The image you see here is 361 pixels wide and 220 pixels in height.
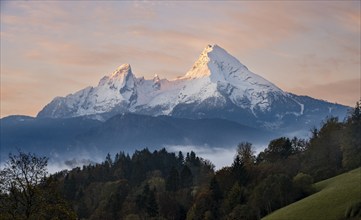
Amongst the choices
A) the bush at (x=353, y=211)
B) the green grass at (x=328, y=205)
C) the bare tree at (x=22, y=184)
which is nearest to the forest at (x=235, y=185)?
the bare tree at (x=22, y=184)

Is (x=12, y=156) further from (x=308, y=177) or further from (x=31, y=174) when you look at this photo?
(x=308, y=177)

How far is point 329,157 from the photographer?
144 meters

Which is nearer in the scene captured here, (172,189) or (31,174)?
(31,174)

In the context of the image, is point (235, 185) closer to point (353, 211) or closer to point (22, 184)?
point (353, 211)

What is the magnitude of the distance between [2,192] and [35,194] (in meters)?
3.01

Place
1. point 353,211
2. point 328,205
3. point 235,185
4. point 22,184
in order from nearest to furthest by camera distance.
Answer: point 22,184 → point 353,211 → point 328,205 → point 235,185

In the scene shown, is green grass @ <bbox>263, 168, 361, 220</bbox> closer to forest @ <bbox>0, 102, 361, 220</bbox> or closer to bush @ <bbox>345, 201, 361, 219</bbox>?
bush @ <bbox>345, 201, 361, 219</bbox>

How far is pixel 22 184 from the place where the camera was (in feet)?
163

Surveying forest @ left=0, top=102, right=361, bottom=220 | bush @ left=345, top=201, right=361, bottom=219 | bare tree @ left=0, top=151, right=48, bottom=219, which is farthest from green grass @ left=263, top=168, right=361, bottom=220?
bare tree @ left=0, top=151, right=48, bottom=219

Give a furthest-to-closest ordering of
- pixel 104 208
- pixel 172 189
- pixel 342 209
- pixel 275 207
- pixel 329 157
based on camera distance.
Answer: pixel 172 189
pixel 104 208
pixel 329 157
pixel 275 207
pixel 342 209

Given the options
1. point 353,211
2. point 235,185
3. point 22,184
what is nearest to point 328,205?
point 353,211

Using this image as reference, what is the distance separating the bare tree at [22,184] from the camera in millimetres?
48781

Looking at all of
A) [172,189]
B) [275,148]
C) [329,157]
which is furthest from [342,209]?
[172,189]

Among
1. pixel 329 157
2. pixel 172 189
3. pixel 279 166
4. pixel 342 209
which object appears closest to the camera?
pixel 342 209
